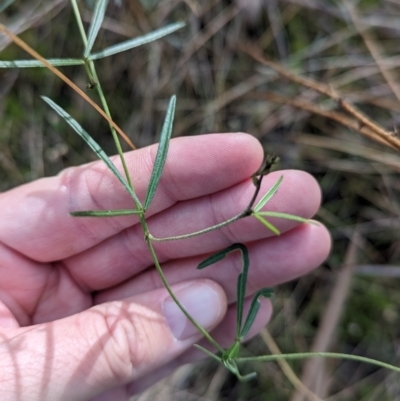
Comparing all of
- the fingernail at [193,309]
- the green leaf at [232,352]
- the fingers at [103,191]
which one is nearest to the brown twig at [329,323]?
the fingernail at [193,309]

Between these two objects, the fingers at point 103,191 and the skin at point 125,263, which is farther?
the fingers at point 103,191

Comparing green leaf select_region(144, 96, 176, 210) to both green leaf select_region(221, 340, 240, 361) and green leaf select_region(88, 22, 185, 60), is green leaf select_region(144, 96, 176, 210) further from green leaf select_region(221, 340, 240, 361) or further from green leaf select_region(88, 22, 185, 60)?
green leaf select_region(221, 340, 240, 361)

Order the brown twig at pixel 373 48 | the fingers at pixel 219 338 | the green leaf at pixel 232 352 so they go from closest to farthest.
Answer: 1. the green leaf at pixel 232 352
2. the fingers at pixel 219 338
3. the brown twig at pixel 373 48

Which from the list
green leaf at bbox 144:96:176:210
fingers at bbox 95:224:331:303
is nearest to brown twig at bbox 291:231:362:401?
fingers at bbox 95:224:331:303

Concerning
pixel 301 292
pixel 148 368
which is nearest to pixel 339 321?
pixel 301 292

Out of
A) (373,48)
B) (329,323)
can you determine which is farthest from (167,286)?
(373,48)

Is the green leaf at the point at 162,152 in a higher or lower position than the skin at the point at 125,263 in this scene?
higher

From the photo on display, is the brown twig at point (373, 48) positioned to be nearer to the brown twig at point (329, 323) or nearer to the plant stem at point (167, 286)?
the brown twig at point (329, 323)
